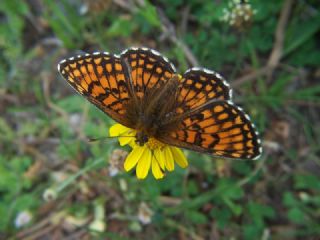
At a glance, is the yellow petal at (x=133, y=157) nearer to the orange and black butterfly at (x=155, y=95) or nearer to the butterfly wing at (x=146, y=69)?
the orange and black butterfly at (x=155, y=95)

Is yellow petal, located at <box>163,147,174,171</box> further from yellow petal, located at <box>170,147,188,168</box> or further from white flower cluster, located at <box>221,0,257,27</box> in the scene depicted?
white flower cluster, located at <box>221,0,257,27</box>

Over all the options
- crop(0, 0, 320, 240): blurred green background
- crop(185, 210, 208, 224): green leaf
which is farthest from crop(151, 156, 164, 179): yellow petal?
crop(185, 210, 208, 224): green leaf

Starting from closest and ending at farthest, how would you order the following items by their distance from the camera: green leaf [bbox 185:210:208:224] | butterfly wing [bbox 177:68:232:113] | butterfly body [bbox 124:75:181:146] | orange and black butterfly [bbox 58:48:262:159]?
orange and black butterfly [bbox 58:48:262:159] < butterfly wing [bbox 177:68:232:113] < butterfly body [bbox 124:75:181:146] < green leaf [bbox 185:210:208:224]

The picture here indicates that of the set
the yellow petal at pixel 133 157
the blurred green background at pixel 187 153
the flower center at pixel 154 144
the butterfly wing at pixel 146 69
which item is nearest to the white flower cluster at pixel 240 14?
the blurred green background at pixel 187 153

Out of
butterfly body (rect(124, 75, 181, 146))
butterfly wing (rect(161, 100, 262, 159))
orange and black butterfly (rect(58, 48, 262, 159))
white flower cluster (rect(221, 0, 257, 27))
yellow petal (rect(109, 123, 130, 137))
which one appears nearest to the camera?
butterfly wing (rect(161, 100, 262, 159))

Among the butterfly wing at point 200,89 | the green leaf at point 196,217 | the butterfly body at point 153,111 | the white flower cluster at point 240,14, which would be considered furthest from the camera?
the green leaf at point 196,217

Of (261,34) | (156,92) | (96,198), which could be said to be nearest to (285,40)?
(261,34)

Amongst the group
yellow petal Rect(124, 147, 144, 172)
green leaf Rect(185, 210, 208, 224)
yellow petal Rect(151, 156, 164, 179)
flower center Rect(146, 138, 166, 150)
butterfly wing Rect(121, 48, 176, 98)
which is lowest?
green leaf Rect(185, 210, 208, 224)
